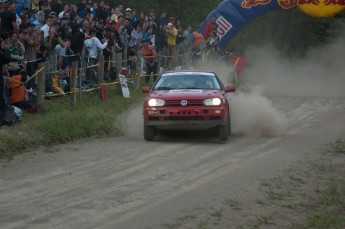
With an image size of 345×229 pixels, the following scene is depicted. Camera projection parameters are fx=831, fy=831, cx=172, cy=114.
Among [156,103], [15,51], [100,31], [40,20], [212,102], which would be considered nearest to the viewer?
[212,102]

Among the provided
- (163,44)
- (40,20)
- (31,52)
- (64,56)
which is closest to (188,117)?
(31,52)

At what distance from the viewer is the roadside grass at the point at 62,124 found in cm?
1669

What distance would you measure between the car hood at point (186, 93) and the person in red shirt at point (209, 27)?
1503 centimetres

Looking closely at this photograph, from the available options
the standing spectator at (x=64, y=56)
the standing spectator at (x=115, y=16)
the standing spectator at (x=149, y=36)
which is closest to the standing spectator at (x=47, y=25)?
the standing spectator at (x=64, y=56)

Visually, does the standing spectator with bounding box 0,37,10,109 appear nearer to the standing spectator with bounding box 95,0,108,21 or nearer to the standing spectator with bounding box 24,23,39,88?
the standing spectator with bounding box 24,23,39,88

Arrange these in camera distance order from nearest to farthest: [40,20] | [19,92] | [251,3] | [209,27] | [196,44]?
[19,92], [40,20], [251,3], [209,27], [196,44]

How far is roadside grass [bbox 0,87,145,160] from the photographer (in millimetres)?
16688

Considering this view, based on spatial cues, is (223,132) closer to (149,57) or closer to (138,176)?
(138,176)

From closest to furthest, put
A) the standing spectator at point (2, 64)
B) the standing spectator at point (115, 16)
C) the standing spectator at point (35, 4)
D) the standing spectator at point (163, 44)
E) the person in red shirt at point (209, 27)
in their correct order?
the standing spectator at point (2, 64) → the standing spectator at point (35, 4) → the standing spectator at point (115, 16) → the standing spectator at point (163, 44) → the person in red shirt at point (209, 27)

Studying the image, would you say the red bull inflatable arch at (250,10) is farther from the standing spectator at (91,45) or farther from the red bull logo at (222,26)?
the standing spectator at (91,45)

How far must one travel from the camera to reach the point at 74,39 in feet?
74.4

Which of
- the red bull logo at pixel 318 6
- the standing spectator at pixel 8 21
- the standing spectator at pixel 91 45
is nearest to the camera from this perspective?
the standing spectator at pixel 8 21

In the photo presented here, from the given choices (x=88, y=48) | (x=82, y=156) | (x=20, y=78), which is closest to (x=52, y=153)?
(x=82, y=156)

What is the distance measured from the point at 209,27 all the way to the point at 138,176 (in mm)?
21205
